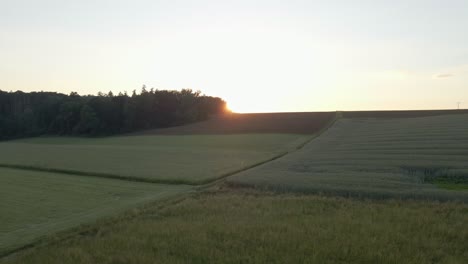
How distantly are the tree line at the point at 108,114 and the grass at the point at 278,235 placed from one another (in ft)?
249

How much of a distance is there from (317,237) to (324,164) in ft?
62.4

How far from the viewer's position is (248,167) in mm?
34562

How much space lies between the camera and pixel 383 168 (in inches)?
1114

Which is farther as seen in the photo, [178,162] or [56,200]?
[178,162]

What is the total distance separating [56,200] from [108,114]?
2788 inches

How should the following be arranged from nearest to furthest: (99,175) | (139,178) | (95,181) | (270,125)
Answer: (95,181), (139,178), (99,175), (270,125)

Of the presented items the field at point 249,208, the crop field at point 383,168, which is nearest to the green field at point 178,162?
the field at point 249,208

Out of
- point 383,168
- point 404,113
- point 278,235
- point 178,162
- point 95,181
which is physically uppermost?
point 404,113

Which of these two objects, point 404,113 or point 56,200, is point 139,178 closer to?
point 56,200

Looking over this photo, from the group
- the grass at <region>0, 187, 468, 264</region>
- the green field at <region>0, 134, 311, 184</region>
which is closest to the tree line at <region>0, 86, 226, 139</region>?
the green field at <region>0, 134, 311, 184</region>

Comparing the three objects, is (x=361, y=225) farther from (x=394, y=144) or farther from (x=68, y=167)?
(x=68, y=167)

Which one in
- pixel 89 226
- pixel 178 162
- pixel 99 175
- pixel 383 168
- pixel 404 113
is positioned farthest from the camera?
pixel 404 113

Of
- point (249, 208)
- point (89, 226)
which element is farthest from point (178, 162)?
point (89, 226)

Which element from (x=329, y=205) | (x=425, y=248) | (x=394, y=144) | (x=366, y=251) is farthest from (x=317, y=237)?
(x=394, y=144)
